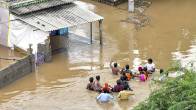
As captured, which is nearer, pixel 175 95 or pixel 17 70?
pixel 175 95

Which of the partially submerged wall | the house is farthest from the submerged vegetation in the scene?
the house

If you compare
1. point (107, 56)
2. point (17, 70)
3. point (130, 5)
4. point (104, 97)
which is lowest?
point (104, 97)

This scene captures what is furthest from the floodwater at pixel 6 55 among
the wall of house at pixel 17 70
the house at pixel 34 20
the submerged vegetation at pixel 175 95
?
the submerged vegetation at pixel 175 95

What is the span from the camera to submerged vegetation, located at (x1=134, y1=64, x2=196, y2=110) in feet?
31.2

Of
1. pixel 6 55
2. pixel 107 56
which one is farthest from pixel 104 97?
pixel 6 55

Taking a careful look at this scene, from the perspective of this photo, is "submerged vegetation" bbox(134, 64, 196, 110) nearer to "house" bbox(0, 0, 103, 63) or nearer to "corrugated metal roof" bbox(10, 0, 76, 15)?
"house" bbox(0, 0, 103, 63)

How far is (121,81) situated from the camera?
54.2ft

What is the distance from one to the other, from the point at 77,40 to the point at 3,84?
5047 millimetres

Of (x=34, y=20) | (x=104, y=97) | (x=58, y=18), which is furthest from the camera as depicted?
(x=58, y=18)

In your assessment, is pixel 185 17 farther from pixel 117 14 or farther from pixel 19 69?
pixel 19 69

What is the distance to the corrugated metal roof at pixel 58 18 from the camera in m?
19.2

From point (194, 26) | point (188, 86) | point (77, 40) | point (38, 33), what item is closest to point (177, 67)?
point (188, 86)

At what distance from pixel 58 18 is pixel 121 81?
4477 millimetres

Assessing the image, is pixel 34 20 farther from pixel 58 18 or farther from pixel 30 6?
pixel 58 18
